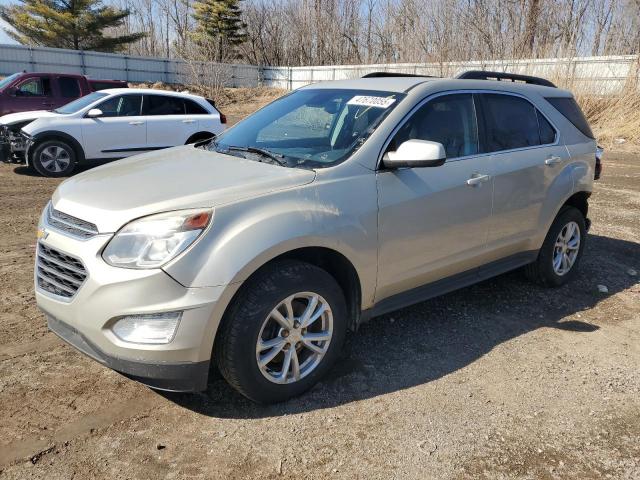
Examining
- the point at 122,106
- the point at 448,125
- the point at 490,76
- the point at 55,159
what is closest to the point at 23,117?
the point at 55,159

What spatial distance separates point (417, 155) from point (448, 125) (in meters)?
0.80

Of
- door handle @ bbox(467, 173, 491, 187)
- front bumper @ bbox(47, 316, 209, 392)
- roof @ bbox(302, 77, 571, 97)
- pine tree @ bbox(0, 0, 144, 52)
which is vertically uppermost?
pine tree @ bbox(0, 0, 144, 52)

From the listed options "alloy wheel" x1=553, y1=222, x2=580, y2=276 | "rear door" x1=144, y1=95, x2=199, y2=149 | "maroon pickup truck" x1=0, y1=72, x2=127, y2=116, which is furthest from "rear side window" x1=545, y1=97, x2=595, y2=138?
"maroon pickup truck" x1=0, y1=72, x2=127, y2=116

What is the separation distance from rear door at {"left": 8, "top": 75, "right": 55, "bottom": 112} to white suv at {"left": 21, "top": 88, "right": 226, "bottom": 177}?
11.8ft

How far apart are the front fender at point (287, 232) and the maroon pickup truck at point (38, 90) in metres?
12.6

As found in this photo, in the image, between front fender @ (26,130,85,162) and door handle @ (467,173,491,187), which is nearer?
door handle @ (467,173,491,187)

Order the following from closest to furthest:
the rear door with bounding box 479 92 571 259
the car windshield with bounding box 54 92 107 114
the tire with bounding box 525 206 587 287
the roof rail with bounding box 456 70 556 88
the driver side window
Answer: the driver side window
the rear door with bounding box 479 92 571 259
the roof rail with bounding box 456 70 556 88
the tire with bounding box 525 206 587 287
the car windshield with bounding box 54 92 107 114

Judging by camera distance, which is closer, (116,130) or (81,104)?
(116,130)

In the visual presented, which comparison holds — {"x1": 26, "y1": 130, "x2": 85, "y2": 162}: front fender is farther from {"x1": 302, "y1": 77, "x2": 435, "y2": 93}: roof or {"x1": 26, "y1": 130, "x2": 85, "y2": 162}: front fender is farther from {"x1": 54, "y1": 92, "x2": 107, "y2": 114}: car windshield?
{"x1": 302, "y1": 77, "x2": 435, "y2": 93}: roof

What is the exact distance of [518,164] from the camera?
438 cm

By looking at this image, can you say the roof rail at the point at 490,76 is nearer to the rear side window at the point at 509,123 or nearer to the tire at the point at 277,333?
the rear side window at the point at 509,123

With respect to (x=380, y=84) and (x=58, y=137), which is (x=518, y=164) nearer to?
(x=380, y=84)

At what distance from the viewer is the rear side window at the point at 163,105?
35.5 ft

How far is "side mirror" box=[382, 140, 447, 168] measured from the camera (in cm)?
335
